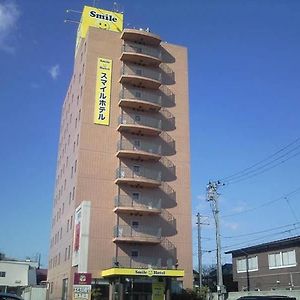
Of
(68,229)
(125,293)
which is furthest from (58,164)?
(125,293)

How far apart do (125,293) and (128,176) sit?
1276cm

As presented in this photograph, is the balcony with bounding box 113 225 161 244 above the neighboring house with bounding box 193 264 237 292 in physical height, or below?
above

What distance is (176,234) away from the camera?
52.3m

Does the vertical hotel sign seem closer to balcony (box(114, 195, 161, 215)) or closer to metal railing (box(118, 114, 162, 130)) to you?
metal railing (box(118, 114, 162, 130))

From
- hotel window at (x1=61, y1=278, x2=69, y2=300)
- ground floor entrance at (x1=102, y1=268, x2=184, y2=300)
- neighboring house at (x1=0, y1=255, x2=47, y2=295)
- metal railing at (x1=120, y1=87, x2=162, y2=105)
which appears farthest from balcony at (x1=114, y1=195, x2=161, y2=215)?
neighboring house at (x1=0, y1=255, x2=47, y2=295)

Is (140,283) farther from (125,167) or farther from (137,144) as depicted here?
(137,144)

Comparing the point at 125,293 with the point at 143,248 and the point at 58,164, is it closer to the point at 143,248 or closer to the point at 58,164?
the point at 143,248

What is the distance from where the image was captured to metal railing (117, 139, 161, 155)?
52688 millimetres

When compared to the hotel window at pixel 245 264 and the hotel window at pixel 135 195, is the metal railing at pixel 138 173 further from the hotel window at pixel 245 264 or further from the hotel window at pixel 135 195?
the hotel window at pixel 245 264

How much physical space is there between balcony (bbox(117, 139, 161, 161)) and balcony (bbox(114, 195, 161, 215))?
15.5 feet

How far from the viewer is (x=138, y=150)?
52.9 m

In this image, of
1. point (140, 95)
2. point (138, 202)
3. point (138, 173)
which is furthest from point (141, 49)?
point (138, 202)

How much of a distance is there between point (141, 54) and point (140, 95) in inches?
196

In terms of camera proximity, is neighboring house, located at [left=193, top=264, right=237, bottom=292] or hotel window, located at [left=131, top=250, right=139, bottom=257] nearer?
hotel window, located at [left=131, top=250, right=139, bottom=257]
